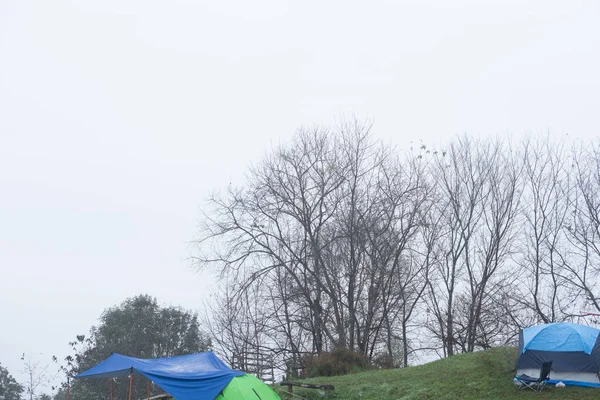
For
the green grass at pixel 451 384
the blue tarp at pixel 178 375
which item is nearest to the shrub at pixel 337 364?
the green grass at pixel 451 384

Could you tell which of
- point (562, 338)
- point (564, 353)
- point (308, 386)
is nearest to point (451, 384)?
point (564, 353)

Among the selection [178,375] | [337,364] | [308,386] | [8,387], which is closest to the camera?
[178,375]

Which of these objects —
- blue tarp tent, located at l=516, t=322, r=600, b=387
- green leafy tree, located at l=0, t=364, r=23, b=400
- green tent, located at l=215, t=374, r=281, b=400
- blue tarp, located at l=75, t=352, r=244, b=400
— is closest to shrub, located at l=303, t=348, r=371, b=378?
green tent, located at l=215, t=374, r=281, b=400

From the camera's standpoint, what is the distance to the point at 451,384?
1606 centimetres

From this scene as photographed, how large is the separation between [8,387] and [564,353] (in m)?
23.1

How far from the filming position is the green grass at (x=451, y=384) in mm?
14587


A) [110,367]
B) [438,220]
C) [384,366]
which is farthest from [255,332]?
[110,367]

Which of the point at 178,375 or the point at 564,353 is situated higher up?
the point at 178,375

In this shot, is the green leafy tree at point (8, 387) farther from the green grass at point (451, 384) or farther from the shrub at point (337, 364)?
the green grass at point (451, 384)

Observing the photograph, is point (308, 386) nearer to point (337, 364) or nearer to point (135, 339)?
point (337, 364)

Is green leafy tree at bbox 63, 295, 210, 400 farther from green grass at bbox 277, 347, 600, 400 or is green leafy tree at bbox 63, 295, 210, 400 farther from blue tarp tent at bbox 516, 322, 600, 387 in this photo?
blue tarp tent at bbox 516, 322, 600, 387

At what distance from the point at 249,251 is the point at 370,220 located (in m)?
5.51

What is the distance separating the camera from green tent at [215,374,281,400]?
46.8ft

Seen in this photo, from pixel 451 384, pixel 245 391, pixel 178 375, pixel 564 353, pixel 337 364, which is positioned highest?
pixel 337 364
